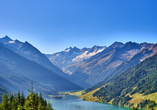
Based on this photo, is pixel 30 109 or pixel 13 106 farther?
pixel 13 106

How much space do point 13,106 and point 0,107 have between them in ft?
38.2

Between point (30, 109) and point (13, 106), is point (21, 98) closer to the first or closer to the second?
point (13, 106)

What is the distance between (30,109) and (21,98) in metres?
70.6

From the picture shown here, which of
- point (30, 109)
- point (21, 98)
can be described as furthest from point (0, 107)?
point (30, 109)

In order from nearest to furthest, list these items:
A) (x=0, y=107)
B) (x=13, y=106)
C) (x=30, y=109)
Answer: (x=30, y=109)
(x=0, y=107)
(x=13, y=106)

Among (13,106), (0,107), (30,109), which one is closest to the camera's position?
(30,109)

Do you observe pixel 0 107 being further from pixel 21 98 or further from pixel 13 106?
pixel 21 98

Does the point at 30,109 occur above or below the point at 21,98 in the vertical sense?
below

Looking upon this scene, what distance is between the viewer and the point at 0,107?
9169 centimetres

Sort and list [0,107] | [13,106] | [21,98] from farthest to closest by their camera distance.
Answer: [21,98], [13,106], [0,107]

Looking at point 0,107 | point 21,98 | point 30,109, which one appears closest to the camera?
point 30,109

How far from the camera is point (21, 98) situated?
12238 cm

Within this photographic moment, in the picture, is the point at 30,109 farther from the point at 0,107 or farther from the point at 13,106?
the point at 13,106

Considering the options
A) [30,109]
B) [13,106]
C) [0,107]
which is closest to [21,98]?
[13,106]
